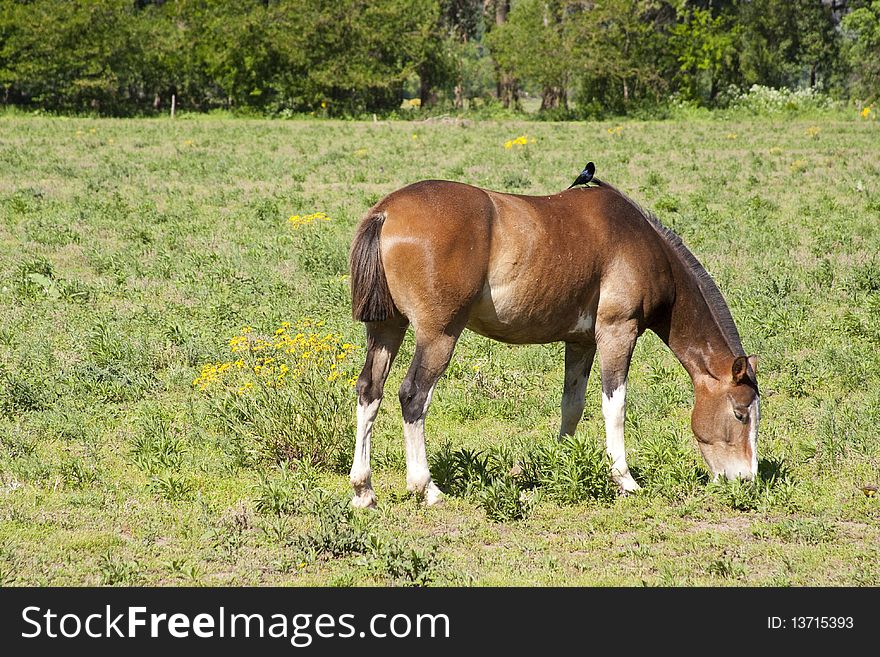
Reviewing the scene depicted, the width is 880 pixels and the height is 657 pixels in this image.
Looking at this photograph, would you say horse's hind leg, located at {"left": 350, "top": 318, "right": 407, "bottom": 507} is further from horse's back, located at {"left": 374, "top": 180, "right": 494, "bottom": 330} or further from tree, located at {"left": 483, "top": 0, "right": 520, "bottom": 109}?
tree, located at {"left": 483, "top": 0, "right": 520, "bottom": 109}

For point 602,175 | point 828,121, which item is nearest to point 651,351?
point 602,175

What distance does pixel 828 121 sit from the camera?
33.0m

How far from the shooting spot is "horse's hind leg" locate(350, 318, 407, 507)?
259 inches

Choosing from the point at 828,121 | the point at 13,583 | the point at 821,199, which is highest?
the point at 828,121

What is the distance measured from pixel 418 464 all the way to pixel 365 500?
1.38 ft

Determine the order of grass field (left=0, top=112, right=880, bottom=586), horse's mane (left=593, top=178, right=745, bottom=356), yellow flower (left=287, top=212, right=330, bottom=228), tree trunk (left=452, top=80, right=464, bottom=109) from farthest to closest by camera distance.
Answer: tree trunk (left=452, top=80, right=464, bottom=109) < yellow flower (left=287, top=212, right=330, bottom=228) < horse's mane (left=593, top=178, right=745, bottom=356) < grass field (left=0, top=112, right=880, bottom=586)

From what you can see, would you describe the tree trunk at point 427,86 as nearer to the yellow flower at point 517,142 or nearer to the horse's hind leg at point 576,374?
the yellow flower at point 517,142

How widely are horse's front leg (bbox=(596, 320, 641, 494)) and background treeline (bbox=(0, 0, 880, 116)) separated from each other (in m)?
38.7

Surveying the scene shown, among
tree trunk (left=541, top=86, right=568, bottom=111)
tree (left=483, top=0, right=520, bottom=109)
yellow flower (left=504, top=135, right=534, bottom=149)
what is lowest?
yellow flower (left=504, top=135, right=534, bottom=149)

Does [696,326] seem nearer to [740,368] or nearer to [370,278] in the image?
[740,368]

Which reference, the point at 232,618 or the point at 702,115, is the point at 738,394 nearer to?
the point at 232,618

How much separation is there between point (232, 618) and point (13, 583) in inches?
55.1

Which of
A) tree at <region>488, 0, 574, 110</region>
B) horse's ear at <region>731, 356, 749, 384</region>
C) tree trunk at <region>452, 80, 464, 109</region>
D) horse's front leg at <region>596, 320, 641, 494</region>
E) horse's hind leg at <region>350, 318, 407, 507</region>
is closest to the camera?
horse's hind leg at <region>350, 318, 407, 507</region>

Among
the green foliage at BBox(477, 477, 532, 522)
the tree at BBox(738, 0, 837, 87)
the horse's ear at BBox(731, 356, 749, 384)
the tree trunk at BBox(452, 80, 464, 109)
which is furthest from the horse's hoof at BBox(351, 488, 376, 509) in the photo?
the tree at BBox(738, 0, 837, 87)
